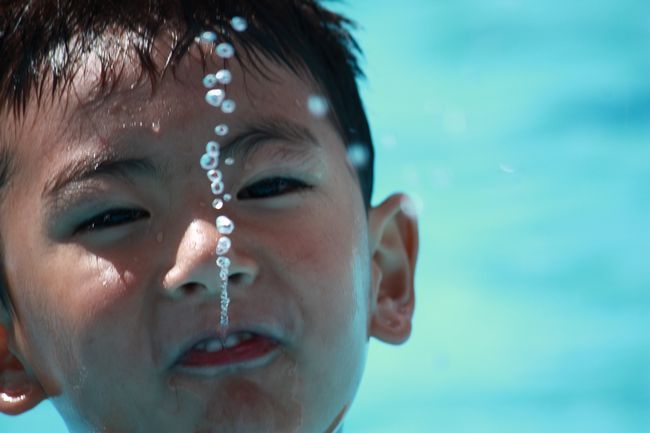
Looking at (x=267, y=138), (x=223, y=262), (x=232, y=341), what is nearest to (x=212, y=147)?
(x=267, y=138)

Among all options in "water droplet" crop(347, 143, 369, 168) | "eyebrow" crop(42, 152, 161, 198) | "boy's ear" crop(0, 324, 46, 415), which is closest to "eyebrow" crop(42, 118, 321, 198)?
"eyebrow" crop(42, 152, 161, 198)

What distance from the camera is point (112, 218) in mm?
1897

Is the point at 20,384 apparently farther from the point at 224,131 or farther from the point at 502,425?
the point at 502,425

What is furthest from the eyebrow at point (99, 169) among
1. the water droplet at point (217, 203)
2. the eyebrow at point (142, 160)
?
the water droplet at point (217, 203)

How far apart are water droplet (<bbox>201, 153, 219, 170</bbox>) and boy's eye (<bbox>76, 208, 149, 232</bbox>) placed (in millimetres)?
129

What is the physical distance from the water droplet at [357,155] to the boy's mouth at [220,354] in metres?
0.52

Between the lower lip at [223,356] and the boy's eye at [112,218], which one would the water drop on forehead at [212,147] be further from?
the lower lip at [223,356]

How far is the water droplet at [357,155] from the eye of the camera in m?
2.20

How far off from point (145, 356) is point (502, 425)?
2.05 metres

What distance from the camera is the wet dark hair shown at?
1952 mm

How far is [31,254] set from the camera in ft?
6.53

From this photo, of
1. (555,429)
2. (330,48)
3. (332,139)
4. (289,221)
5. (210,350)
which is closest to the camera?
(210,350)

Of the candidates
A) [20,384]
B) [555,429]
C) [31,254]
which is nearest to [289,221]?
[31,254]

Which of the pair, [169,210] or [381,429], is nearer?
[169,210]
